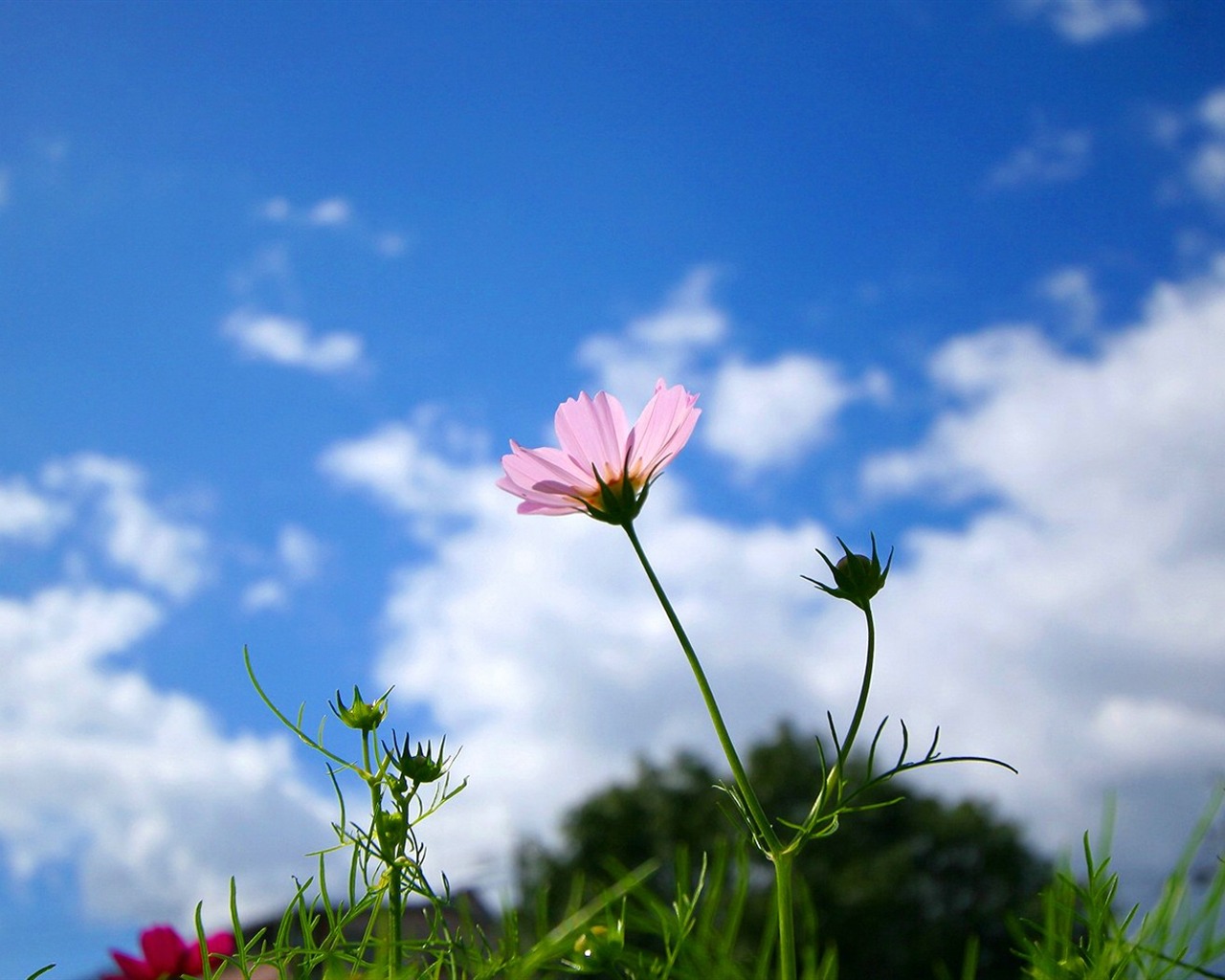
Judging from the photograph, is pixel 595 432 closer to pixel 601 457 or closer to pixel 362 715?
pixel 601 457

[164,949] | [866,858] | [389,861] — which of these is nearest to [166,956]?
[164,949]

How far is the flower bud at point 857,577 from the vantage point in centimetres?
64

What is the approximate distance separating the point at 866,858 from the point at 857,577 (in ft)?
50.4

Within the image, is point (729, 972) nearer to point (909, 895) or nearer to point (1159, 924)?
point (1159, 924)

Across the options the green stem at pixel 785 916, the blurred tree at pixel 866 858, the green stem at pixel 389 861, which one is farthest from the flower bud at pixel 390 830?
the blurred tree at pixel 866 858

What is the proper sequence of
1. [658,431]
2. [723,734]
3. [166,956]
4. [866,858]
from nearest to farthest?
[723,734], [658,431], [166,956], [866,858]

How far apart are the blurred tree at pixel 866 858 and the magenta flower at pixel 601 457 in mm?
13973

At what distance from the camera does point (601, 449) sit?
727 mm

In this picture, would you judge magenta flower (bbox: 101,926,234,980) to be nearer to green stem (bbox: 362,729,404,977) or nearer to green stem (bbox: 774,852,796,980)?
green stem (bbox: 362,729,404,977)

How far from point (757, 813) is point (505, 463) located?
275 millimetres

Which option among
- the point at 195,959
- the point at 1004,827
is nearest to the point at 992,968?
the point at 1004,827

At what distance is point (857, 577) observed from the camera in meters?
0.64

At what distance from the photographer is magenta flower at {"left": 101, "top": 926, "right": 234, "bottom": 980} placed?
2.74 feet

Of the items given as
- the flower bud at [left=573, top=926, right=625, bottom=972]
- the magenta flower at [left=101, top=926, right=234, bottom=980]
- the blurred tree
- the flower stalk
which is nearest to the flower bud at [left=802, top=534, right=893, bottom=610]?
the flower stalk
